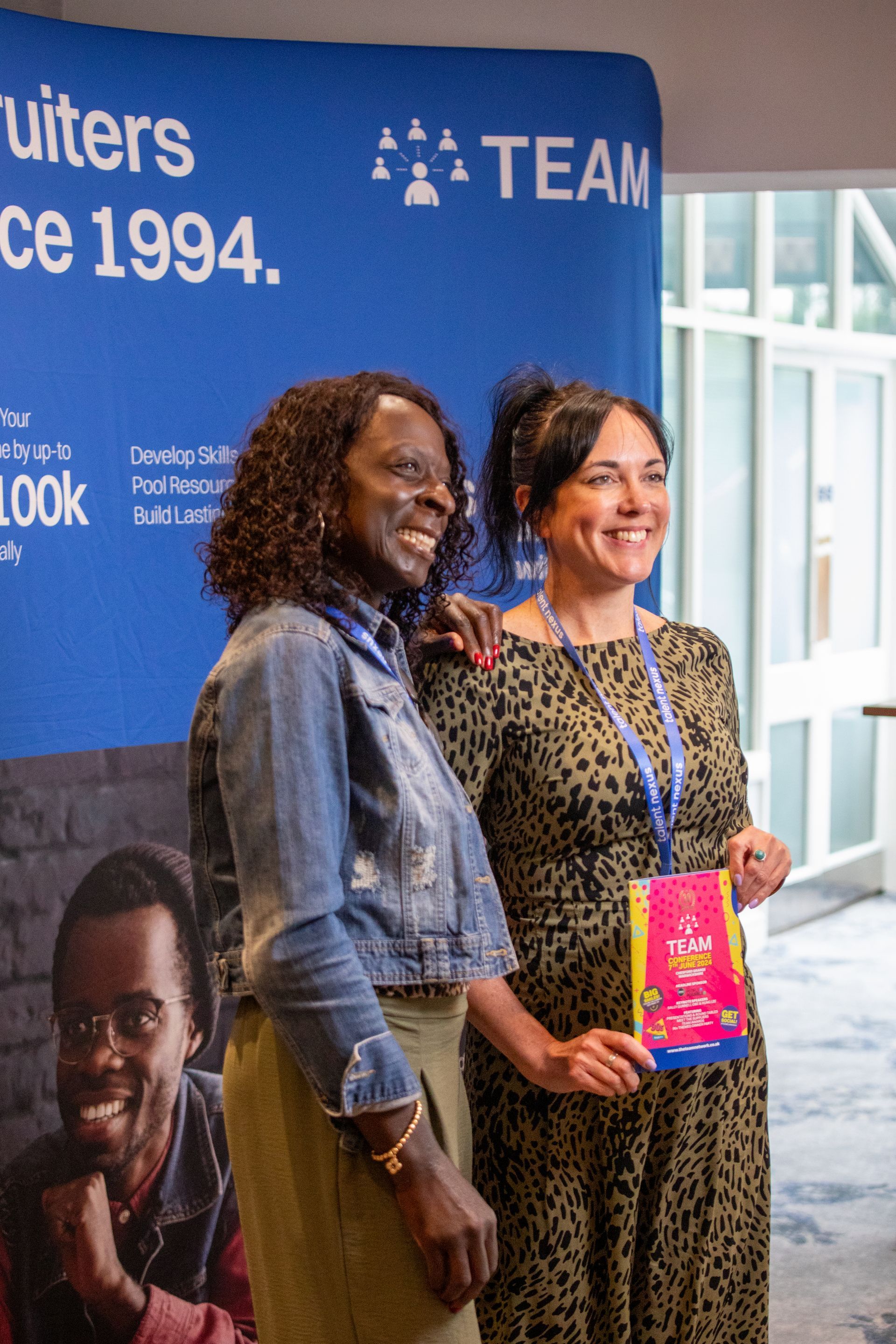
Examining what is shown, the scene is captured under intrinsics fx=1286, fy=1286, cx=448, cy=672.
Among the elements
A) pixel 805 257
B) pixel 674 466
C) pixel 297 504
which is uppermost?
pixel 805 257

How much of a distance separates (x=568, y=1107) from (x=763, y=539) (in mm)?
4251

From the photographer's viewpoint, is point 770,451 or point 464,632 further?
point 770,451

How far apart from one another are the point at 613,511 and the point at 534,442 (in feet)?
0.55

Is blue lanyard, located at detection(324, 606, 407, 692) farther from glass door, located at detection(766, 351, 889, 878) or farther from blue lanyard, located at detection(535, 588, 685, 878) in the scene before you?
glass door, located at detection(766, 351, 889, 878)

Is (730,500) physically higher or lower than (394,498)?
higher

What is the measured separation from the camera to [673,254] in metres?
5.20

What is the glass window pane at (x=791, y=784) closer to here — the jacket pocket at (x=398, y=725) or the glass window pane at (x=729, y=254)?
the glass window pane at (x=729, y=254)

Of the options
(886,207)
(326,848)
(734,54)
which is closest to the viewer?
(326,848)

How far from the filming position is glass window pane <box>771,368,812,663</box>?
5.79 metres

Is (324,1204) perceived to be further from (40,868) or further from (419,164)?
(419,164)

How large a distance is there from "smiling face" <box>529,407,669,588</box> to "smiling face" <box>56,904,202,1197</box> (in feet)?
4.02

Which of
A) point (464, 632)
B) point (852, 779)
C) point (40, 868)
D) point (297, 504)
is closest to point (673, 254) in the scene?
point (852, 779)

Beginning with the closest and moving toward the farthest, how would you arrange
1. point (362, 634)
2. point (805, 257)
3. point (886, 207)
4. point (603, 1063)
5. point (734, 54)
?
point (362, 634), point (603, 1063), point (734, 54), point (805, 257), point (886, 207)

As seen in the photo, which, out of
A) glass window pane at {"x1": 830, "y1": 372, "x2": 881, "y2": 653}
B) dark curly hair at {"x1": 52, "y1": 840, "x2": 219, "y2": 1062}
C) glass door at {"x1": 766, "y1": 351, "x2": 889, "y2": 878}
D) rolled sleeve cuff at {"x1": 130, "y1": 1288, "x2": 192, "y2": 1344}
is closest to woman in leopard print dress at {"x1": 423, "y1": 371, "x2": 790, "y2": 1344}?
dark curly hair at {"x1": 52, "y1": 840, "x2": 219, "y2": 1062}
